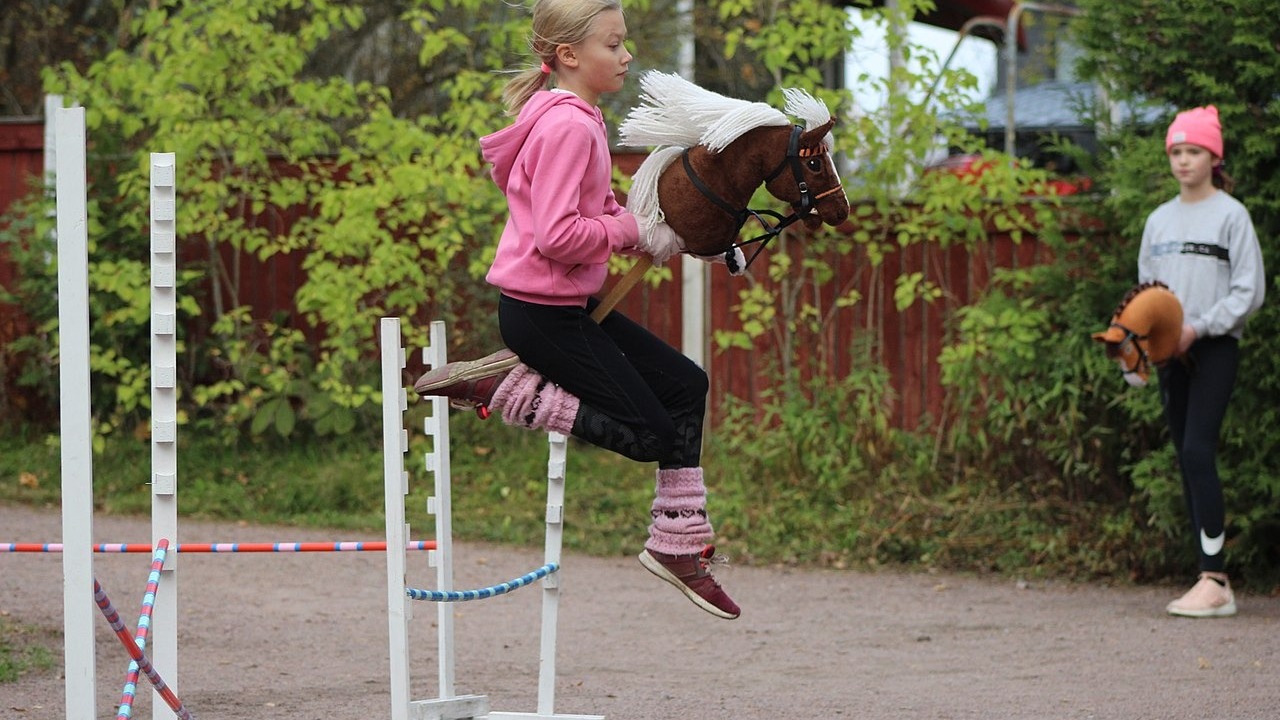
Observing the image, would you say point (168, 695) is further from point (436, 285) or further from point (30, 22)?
point (30, 22)

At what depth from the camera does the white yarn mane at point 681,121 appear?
3.84 m

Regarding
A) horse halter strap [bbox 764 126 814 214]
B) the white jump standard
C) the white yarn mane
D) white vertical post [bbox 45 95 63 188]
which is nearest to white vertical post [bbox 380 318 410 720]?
the white jump standard

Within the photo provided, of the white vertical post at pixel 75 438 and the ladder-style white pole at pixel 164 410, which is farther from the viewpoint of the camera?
the ladder-style white pole at pixel 164 410

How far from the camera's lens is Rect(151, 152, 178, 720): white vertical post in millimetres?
4012

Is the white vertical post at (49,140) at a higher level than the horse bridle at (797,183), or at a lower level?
higher

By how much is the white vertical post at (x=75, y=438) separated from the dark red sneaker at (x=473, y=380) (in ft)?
2.73

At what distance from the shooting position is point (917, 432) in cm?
898

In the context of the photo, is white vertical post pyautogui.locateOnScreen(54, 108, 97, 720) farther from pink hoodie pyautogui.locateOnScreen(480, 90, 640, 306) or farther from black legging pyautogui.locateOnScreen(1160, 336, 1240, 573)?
black legging pyautogui.locateOnScreen(1160, 336, 1240, 573)

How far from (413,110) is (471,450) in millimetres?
5537

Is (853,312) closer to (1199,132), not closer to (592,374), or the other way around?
(1199,132)

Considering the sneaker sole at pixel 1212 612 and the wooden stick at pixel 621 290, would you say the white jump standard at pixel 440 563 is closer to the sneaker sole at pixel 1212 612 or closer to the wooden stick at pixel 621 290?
the wooden stick at pixel 621 290

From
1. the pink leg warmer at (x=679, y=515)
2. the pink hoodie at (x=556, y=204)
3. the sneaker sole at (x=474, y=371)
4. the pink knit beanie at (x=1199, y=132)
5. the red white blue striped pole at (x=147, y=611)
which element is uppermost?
the pink knit beanie at (x=1199, y=132)

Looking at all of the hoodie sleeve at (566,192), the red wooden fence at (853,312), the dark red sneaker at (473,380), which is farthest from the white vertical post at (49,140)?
the hoodie sleeve at (566,192)

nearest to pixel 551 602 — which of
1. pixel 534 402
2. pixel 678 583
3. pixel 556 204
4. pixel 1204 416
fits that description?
pixel 678 583
